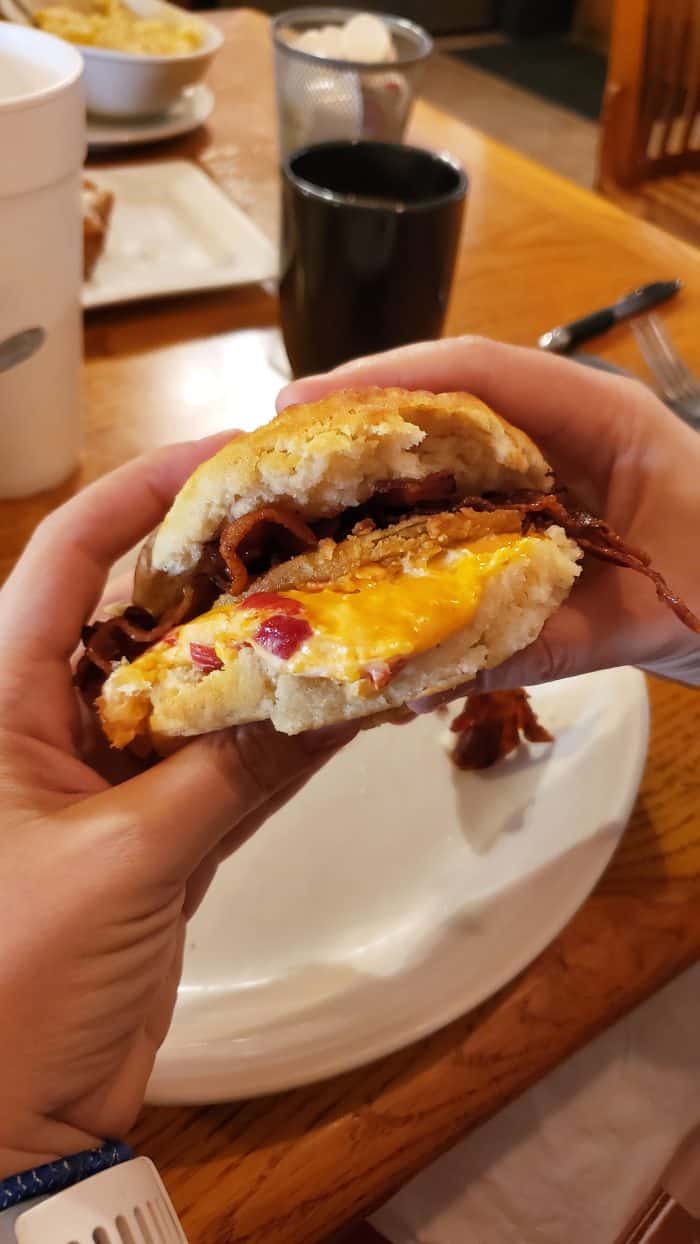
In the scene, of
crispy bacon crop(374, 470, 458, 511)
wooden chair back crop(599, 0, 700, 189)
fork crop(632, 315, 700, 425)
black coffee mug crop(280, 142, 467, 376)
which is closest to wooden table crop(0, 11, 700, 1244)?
fork crop(632, 315, 700, 425)

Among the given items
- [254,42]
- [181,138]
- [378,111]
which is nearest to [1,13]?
[181,138]

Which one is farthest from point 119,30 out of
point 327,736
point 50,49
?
point 327,736

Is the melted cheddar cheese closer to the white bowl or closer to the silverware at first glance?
the silverware

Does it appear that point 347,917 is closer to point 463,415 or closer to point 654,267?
point 463,415

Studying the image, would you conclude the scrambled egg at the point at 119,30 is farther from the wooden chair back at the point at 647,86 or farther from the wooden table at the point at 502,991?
the wooden chair back at the point at 647,86

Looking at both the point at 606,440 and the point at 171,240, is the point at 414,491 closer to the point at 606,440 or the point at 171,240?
the point at 606,440

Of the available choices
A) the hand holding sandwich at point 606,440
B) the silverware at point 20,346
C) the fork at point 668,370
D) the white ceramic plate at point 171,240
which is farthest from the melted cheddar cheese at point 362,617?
the white ceramic plate at point 171,240
